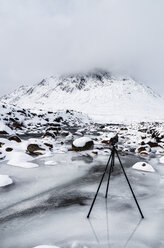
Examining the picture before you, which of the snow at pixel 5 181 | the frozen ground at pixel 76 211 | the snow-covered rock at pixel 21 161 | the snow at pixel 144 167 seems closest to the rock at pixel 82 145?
the snow-covered rock at pixel 21 161

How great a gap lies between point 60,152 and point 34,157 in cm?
250

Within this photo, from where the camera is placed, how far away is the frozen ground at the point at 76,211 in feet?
12.4

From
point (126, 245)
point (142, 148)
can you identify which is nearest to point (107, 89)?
point (142, 148)

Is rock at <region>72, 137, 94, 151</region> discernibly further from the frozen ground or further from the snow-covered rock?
the frozen ground

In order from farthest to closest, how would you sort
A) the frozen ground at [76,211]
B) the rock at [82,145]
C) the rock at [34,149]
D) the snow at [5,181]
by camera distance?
the rock at [82,145] → the rock at [34,149] → the snow at [5,181] → the frozen ground at [76,211]

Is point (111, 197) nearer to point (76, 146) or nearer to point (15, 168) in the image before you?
point (15, 168)

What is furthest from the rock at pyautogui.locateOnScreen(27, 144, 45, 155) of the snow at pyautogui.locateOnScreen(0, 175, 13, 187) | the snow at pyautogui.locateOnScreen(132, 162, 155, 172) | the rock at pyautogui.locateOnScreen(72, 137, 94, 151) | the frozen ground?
the snow at pyautogui.locateOnScreen(132, 162, 155, 172)

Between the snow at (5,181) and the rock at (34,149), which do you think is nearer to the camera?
the snow at (5,181)

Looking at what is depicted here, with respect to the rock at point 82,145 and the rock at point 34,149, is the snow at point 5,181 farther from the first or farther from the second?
the rock at point 82,145

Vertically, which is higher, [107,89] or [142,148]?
[107,89]

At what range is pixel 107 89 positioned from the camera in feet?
607

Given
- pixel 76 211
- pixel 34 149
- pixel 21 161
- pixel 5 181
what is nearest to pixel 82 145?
pixel 34 149

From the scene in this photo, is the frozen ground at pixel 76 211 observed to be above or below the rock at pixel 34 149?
below

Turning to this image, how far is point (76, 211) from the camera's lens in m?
4.96
